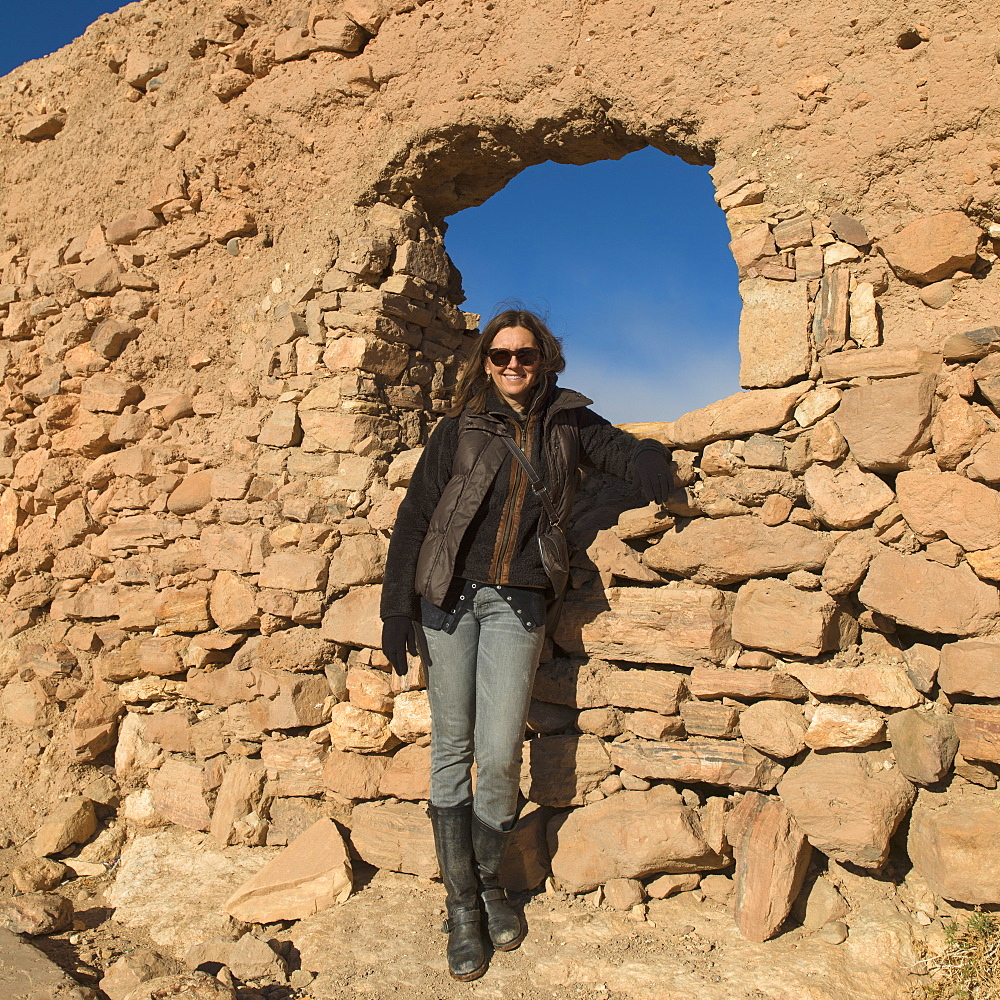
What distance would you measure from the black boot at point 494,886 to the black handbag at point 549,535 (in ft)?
2.71

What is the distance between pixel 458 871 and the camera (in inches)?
105

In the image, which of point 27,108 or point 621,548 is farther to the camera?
point 27,108

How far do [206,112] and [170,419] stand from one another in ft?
5.40

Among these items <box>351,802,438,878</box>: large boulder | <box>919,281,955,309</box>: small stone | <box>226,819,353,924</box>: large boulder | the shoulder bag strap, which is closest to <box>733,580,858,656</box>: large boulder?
the shoulder bag strap

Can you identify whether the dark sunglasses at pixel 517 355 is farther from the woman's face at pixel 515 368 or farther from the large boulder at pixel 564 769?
the large boulder at pixel 564 769

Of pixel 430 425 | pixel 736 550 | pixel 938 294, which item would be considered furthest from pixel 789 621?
pixel 430 425

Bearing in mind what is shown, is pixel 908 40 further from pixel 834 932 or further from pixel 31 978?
pixel 31 978

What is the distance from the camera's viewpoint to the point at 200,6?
442 cm

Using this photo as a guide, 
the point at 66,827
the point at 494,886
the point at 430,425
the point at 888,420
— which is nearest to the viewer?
the point at 888,420

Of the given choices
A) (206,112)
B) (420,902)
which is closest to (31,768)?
→ (420,902)

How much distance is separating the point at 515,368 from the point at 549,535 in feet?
1.88

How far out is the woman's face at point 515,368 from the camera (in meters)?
2.79

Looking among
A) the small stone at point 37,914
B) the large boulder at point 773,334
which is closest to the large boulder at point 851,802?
the large boulder at point 773,334

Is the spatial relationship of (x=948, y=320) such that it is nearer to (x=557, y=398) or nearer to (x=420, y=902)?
(x=557, y=398)
